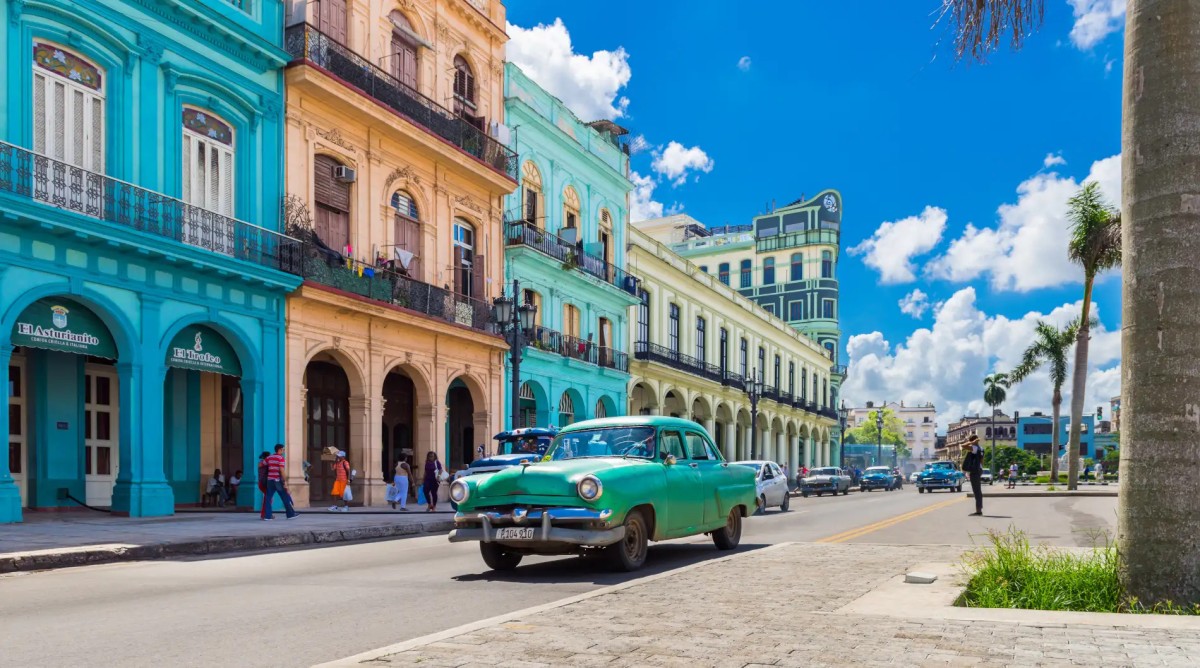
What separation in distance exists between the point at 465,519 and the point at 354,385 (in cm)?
1633

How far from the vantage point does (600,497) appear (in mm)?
9883

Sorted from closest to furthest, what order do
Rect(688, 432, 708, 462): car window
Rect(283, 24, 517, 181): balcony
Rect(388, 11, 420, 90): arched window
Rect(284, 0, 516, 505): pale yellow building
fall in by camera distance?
Rect(688, 432, 708, 462): car window < Rect(283, 24, 517, 181): balcony < Rect(284, 0, 516, 505): pale yellow building < Rect(388, 11, 420, 90): arched window

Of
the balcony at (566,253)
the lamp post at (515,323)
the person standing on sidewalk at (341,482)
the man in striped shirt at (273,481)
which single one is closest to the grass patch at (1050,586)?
the man in striped shirt at (273,481)

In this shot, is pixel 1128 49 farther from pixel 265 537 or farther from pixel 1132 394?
pixel 265 537

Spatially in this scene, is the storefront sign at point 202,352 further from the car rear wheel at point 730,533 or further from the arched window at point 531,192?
the arched window at point 531,192

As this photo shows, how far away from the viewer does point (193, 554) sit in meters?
13.8

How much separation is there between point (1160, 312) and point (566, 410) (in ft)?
103

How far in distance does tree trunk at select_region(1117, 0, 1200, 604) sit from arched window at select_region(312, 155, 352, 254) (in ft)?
67.0

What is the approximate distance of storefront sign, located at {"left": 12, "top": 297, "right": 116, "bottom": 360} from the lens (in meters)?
17.5

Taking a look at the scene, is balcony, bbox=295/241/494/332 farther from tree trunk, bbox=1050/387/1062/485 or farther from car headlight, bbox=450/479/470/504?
tree trunk, bbox=1050/387/1062/485

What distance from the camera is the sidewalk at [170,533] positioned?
1234 centimetres

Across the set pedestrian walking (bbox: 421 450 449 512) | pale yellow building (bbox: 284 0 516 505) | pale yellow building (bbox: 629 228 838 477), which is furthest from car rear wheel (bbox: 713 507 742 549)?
pale yellow building (bbox: 629 228 838 477)

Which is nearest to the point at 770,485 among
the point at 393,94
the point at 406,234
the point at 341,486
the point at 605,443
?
the point at 341,486

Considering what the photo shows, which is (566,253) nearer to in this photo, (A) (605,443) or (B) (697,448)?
(B) (697,448)
